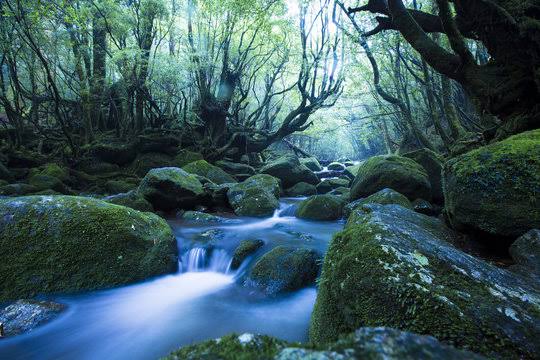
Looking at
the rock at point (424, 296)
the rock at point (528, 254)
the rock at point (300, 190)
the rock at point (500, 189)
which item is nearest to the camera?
the rock at point (424, 296)

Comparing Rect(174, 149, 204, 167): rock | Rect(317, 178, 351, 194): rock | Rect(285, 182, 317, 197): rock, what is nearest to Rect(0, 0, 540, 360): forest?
Rect(174, 149, 204, 167): rock

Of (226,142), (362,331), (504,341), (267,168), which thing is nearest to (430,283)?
(504,341)

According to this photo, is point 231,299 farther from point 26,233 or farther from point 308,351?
point 308,351

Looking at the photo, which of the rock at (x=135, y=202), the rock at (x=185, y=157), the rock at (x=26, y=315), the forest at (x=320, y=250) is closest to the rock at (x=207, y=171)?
the forest at (x=320, y=250)

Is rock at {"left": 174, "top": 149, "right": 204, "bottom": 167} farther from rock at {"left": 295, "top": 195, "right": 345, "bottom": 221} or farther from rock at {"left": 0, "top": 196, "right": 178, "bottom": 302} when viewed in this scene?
rock at {"left": 0, "top": 196, "right": 178, "bottom": 302}

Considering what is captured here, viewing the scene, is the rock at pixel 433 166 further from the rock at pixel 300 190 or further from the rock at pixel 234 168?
the rock at pixel 234 168

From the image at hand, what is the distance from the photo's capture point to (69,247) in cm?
476

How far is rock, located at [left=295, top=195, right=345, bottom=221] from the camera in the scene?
9883 mm

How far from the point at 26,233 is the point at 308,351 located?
17.1 ft

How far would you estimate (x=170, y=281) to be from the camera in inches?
218

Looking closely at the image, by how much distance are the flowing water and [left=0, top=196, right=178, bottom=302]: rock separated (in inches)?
9.6

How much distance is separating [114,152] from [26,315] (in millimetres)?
13330

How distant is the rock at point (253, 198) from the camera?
1102 centimetres

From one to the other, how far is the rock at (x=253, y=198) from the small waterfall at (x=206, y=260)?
13.9 feet
